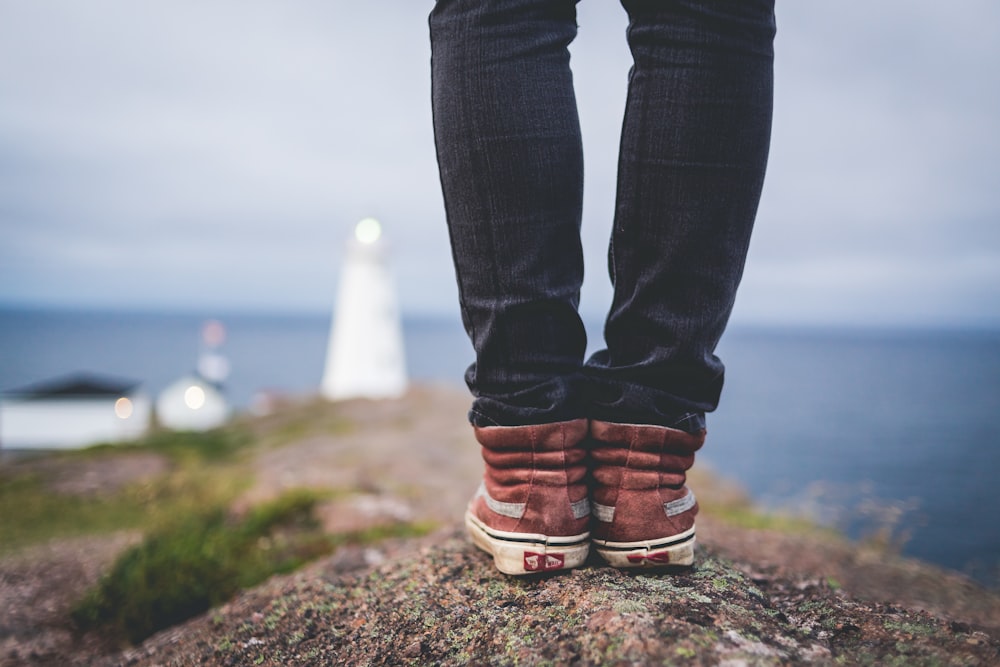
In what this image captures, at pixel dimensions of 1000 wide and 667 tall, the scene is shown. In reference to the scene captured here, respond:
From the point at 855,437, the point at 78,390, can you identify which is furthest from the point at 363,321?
the point at 855,437

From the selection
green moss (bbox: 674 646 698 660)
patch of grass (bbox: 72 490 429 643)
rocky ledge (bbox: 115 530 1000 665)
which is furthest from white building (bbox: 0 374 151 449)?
green moss (bbox: 674 646 698 660)

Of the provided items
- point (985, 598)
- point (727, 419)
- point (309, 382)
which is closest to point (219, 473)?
point (985, 598)

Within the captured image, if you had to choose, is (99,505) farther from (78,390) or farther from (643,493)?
(78,390)

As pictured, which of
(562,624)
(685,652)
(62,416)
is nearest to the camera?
(685,652)

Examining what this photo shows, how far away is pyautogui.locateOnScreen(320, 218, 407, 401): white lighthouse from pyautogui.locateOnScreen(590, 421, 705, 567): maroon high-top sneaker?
518 inches

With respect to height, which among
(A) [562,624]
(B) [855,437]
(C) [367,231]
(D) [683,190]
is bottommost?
(B) [855,437]

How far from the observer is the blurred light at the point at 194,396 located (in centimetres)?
2053

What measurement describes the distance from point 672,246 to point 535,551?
636 millimetres

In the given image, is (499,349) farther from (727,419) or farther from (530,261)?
(727,419)

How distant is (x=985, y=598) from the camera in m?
2.27

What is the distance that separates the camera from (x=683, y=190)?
109 cm

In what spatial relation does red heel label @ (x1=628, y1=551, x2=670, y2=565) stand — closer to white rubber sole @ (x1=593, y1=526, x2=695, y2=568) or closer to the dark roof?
white rubber sole @ (x1=593, y1=526, x2=695, y2=568)

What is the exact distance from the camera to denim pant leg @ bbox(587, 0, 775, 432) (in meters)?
1.06

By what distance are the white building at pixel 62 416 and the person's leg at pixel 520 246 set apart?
18105 mm
